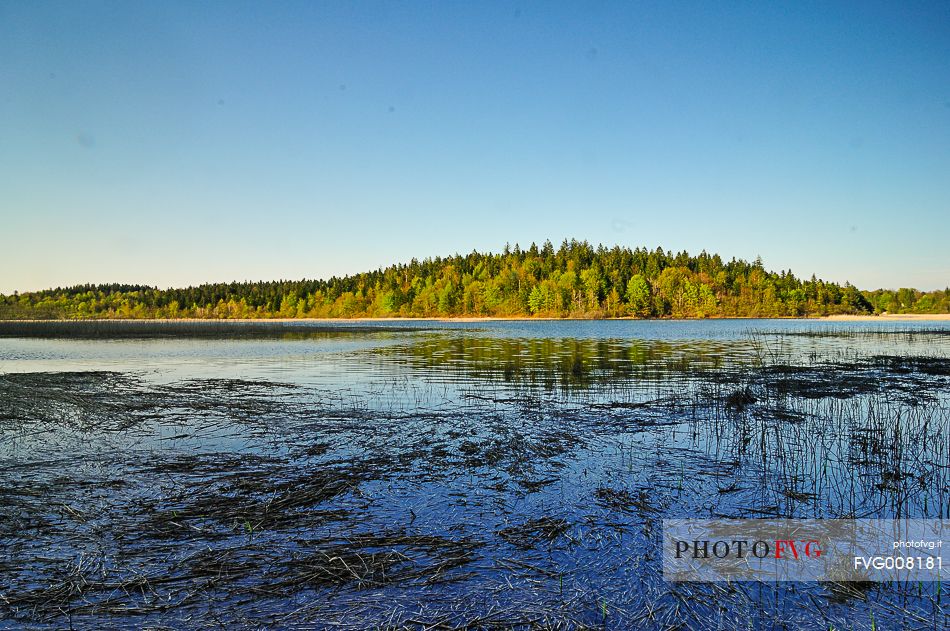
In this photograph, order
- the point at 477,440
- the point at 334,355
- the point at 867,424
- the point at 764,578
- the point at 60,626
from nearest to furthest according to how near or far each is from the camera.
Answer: the point at 60,626
the point at 764,578
the point at 477,440
the point at 867,424
the point at 334,355

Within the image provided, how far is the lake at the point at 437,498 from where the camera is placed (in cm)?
573

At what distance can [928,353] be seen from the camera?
120ft

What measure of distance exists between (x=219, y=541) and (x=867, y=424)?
1603cm

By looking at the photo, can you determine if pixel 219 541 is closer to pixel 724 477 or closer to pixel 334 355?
pixel 724 477

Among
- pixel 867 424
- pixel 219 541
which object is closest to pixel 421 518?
pixel 219 541

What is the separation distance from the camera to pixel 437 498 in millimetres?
9008

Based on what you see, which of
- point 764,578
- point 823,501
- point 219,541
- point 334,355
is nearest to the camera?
point 764,578

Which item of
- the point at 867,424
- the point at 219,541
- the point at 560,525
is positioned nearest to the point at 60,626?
the point at 219,541

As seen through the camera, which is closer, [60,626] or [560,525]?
[60,626]

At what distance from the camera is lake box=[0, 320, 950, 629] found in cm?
573

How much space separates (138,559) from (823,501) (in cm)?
1049

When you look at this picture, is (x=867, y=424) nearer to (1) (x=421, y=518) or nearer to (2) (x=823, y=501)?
(2) (x=823, y=501)

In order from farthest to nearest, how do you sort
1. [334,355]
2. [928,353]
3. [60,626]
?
[334,355] → [928,353] → [60,626]

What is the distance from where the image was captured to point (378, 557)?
674 centimetres
